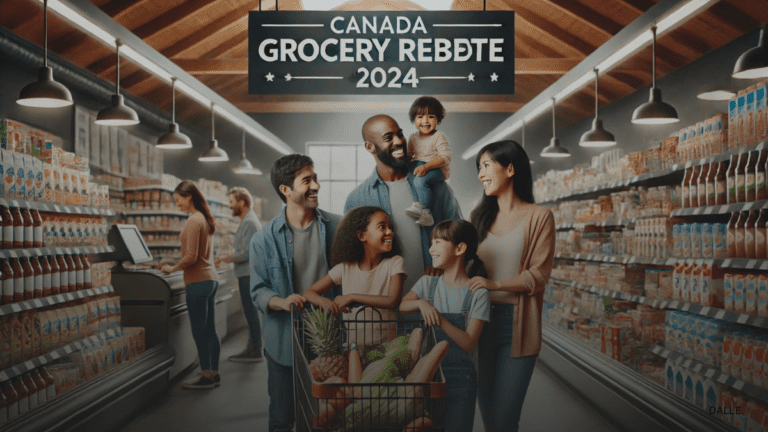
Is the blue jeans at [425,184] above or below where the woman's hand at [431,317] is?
above

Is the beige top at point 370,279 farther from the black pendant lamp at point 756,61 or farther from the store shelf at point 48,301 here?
the black pendant lamp at point 756,61

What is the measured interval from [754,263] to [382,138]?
2443mm

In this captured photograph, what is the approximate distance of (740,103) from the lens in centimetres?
394

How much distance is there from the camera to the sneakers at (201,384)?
5801mm

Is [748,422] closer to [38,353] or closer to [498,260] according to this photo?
[498,260]

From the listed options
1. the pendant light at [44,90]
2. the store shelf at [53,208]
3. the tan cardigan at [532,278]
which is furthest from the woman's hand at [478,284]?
the pendant light at [44,90]

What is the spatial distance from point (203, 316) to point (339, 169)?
9496 millimetres

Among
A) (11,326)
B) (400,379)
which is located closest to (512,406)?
(400,379)

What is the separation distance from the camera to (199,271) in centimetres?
558

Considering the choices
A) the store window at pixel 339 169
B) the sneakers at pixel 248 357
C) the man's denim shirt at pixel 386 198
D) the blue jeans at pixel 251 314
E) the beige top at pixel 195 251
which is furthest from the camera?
the store window at pixel 339 169

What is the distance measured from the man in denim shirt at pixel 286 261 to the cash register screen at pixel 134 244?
11.8ft

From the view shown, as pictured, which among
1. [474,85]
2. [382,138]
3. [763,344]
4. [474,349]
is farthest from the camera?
[474,85]

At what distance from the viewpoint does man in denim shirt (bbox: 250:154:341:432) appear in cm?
270

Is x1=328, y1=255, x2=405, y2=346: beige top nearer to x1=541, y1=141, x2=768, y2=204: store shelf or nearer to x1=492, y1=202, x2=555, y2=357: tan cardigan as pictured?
x1=492, y1=202, x2=555, y2=357: tan cardigan
